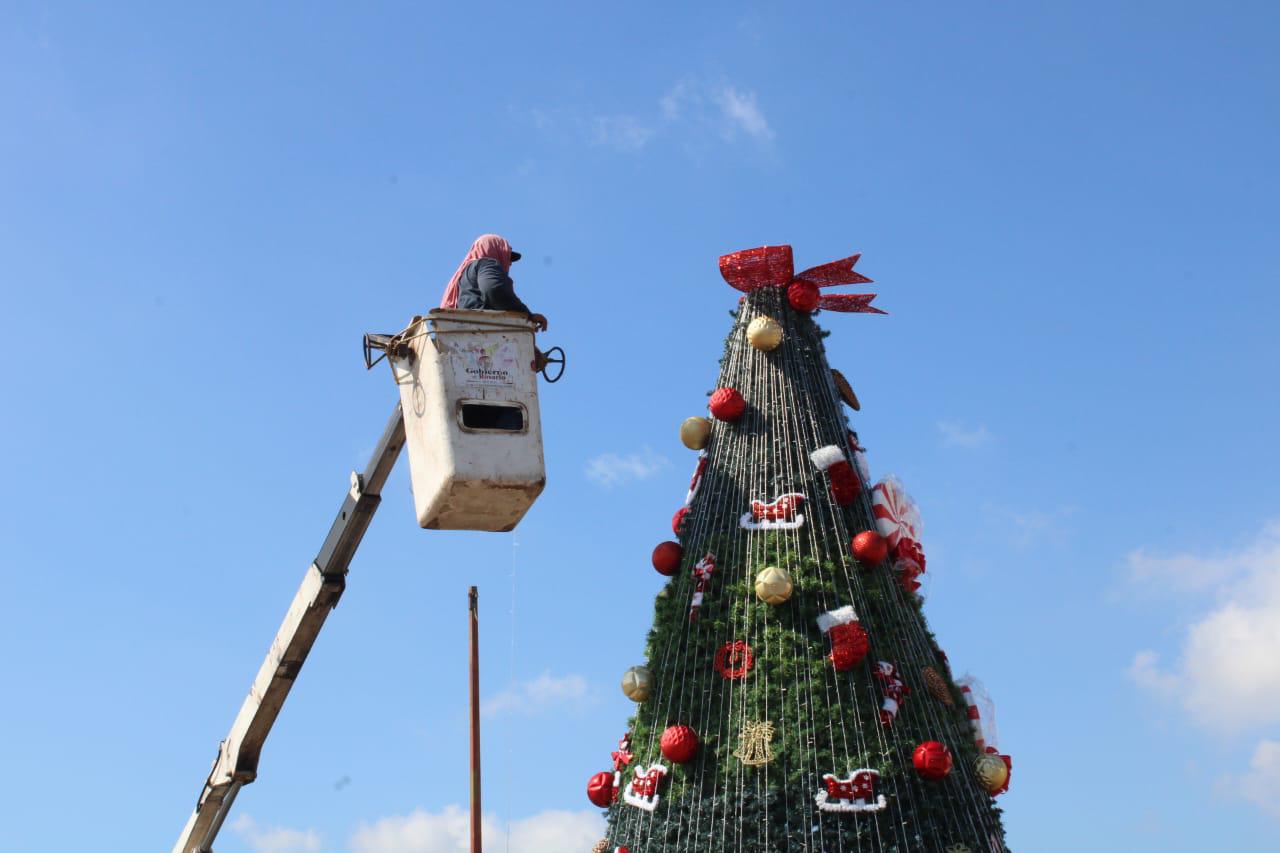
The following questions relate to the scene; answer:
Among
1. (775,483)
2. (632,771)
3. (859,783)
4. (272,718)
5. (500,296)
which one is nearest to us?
(500,296)

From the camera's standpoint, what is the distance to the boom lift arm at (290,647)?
10.8 metres

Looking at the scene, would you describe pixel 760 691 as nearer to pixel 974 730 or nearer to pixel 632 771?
pixel 632 771

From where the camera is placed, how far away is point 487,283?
33.4 feet

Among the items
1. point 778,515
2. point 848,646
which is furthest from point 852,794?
point 778,515

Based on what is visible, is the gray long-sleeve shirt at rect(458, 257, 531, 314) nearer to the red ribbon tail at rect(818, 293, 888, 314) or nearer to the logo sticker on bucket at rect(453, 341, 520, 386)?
the logo sticker on bucket at rect(453, 341, 520, 386)

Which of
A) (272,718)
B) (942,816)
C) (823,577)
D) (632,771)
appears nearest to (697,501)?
(823,577)

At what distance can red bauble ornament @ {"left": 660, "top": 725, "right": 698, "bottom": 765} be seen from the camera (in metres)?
13.5

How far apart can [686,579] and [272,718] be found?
202 inches

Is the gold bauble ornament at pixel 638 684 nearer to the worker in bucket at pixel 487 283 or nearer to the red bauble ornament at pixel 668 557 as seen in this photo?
the red bauble ornament at pixel 668 557

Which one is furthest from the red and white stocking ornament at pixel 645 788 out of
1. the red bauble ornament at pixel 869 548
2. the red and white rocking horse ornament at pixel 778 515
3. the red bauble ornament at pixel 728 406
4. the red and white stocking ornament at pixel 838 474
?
the red bauble ornament at pixel 728 406

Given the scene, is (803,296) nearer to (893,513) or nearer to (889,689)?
(893,513)

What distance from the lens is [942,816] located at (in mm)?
13117

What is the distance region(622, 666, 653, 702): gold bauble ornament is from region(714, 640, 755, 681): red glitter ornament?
852 millimetres

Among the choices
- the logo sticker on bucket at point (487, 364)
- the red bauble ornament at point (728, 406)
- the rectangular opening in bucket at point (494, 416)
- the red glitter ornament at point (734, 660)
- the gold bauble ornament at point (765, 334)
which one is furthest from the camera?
the gold bauble ornament at point (765, 334)
